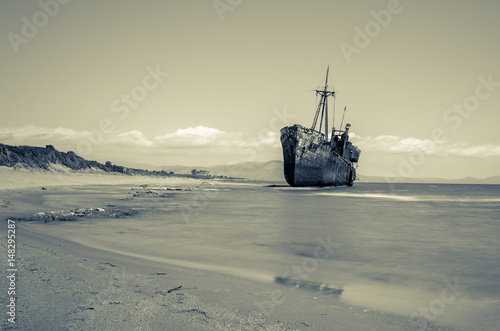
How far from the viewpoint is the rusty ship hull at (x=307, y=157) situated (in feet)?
164

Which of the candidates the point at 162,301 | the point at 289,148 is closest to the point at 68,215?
the point at 162,301

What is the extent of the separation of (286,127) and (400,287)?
1843 inches

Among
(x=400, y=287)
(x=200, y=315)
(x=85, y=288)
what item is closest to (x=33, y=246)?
(x=85, y=288)

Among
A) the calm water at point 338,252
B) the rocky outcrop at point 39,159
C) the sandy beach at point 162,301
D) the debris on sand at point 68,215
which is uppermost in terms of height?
the rocky outcrop at point 39,159

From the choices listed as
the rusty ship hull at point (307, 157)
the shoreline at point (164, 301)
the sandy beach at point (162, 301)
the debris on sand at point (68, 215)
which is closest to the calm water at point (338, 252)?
the sandy beach at point (162, 301)

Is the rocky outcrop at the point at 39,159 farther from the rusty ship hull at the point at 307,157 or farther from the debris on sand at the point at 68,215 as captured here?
the rusty ship hull at the point at 307,157

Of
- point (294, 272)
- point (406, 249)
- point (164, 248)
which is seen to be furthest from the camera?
point (406, 249)

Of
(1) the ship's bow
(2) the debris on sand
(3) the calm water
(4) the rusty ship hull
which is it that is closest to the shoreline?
(3) the calm water

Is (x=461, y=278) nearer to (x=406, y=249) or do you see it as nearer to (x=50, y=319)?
(x=406, y=249)

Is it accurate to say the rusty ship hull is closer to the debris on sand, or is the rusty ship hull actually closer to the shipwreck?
the shipwreck

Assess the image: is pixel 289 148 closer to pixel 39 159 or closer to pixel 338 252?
pixel 39 159

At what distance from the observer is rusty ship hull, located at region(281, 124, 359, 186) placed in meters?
50.0

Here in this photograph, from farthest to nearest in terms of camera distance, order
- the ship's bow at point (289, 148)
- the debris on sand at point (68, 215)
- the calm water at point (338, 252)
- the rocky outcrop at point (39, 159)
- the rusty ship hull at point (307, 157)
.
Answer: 1. the rusty ship hull at point (307, 157)
2. the ship's bow at point (289, 148)
3. the rocky outcrop at point (39, 159)
4. the debris on sand at point (68, 215)
5. the calm water at point (338, 252)

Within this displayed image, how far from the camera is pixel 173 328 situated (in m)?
3.18
